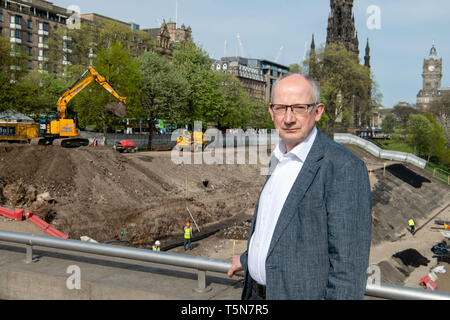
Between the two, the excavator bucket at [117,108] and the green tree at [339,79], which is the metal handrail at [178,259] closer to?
the excavator bucket at [117,108]

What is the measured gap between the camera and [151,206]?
3294 centimetres

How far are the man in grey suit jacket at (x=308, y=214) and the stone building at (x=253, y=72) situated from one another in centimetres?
14375

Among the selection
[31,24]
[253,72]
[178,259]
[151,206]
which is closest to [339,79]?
[151,206]

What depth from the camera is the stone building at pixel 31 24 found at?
264 ft

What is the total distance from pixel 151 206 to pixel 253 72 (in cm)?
12918

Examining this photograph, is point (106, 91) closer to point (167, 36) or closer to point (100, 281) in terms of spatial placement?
point (100, 281)

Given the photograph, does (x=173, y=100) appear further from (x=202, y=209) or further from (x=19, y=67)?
(x=202, y=209)

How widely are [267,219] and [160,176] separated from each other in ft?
124

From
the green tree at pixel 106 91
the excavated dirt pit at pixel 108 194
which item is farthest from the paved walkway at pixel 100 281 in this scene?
the green tree at pixel 106 91

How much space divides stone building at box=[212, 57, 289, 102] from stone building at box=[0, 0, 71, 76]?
→ 65.3 metres

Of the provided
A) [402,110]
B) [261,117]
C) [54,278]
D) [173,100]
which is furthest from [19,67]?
[402,110]

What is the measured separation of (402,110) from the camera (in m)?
162

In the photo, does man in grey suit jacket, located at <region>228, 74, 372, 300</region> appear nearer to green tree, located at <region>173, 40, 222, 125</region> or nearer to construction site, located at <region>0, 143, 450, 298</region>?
construction site, located at <region>0, 143, 450, 298</region>
